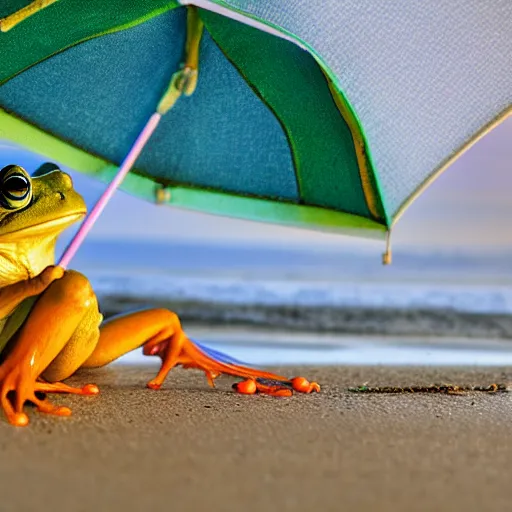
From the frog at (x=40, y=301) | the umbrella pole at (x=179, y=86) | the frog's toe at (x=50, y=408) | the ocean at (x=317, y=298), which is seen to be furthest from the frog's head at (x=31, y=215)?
the ocean at (x=317, y=298)

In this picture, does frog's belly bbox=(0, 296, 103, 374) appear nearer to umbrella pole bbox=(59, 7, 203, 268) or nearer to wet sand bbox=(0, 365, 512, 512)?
wet sand bbox=(0, 365, 512, 512)

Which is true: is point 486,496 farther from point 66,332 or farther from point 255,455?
point 66,332

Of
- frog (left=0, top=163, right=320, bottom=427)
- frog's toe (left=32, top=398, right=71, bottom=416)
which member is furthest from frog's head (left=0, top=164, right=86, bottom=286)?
frog's toe (left=32, top=398, right=71, bottom=416)

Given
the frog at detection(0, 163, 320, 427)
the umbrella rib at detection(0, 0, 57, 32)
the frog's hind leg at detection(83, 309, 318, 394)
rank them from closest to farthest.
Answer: the umbrella rib at detection(0, 0, 57, 32) < the frog at detection(0, 163, 320, 427) < the frog's hind leg at detection(83, 309, 318, 394)

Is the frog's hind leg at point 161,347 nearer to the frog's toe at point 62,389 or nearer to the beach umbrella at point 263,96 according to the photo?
the frog's toe at point 62,389

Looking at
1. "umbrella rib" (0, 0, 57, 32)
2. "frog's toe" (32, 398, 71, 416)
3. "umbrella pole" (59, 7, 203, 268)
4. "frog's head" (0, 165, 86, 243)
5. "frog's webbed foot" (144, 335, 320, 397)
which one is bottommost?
"frog's webbed foot" (144, 335, 320, 397)

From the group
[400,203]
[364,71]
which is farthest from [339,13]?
[400,203]
